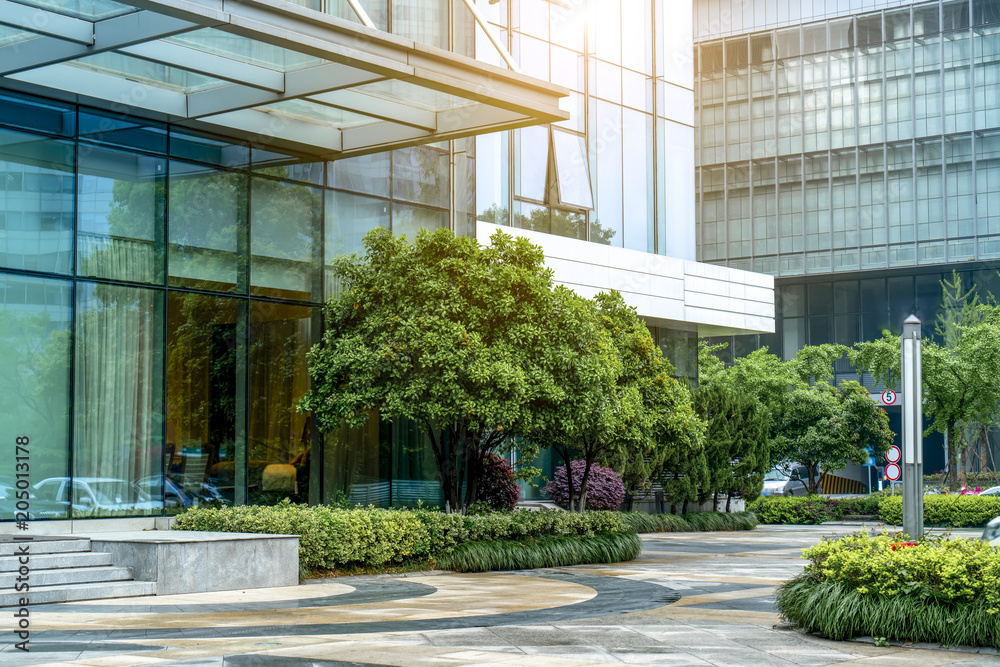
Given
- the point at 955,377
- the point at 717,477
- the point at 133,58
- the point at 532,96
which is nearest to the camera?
the point at 133,58

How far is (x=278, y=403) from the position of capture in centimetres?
1988

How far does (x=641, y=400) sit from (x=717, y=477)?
1181 centimetres

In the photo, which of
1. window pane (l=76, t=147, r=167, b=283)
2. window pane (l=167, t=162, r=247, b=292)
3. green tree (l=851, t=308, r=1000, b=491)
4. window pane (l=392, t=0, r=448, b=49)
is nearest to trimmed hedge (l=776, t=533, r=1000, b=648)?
window pane (l=167, t=162, r=247, b=292)

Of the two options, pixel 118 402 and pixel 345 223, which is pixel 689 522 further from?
pixel 118 402

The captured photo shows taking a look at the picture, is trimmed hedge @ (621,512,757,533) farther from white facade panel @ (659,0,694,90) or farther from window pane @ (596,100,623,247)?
white facade panel @ (659,0,694,90)

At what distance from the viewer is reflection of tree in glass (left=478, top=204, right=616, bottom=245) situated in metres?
28.9

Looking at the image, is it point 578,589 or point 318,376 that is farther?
point 318,376

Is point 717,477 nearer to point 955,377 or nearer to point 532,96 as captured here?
point 955,377

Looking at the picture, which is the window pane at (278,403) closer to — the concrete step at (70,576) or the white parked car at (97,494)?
the white parked car at (97,494)

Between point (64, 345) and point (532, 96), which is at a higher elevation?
point (532, 96)

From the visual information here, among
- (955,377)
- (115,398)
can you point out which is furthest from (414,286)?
(955,377)

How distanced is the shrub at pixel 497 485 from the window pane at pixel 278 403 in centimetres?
387

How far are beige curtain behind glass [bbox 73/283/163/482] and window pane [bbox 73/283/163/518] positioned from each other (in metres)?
0.02

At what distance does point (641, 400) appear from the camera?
21.4 meters
